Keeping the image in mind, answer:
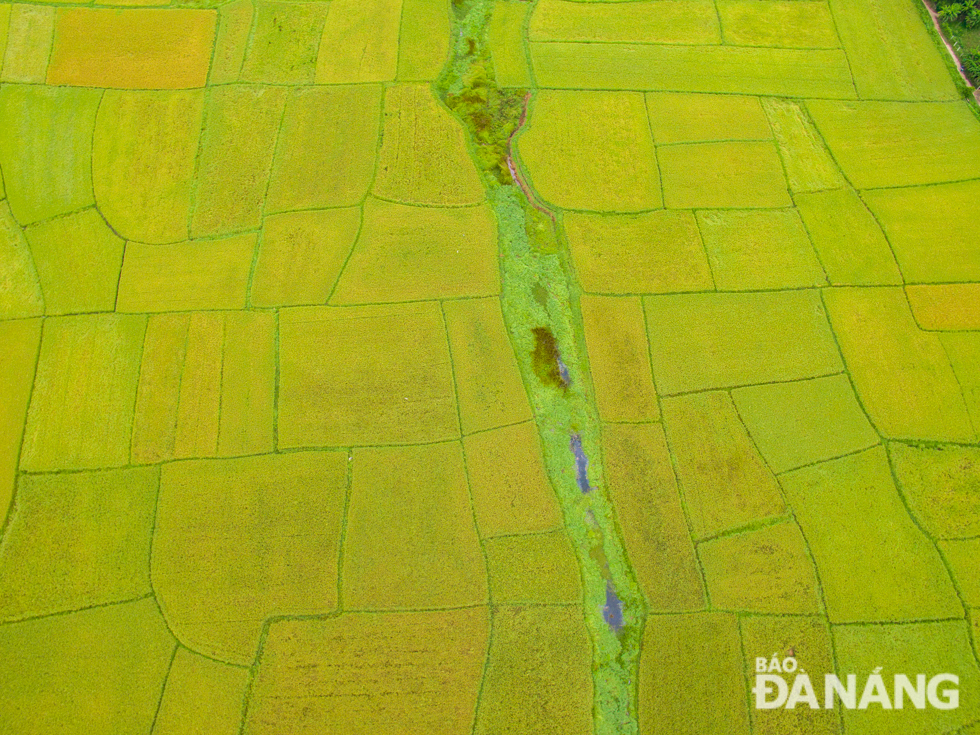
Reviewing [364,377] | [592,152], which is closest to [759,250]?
[592,152]

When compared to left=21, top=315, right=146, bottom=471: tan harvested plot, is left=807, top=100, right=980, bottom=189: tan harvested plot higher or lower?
higher

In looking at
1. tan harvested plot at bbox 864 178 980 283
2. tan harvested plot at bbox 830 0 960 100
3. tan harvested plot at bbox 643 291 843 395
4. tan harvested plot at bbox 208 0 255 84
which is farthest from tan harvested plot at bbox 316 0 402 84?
tan harvested plot at bbox 864 178 980 283

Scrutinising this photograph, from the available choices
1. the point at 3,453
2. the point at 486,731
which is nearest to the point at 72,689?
the point at 3,453

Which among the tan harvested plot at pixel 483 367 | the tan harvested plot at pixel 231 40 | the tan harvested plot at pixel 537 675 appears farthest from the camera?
the tan harvested plot at pixel 231 40

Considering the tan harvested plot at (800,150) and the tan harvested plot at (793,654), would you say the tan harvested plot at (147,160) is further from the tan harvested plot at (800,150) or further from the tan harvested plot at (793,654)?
the tan harvested plot at (800,150)

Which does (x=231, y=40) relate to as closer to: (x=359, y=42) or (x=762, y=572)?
(x=359, y=42)

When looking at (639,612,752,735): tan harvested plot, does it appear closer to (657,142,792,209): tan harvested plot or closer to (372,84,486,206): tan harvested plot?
(657,142,792,209): tan harvested plot

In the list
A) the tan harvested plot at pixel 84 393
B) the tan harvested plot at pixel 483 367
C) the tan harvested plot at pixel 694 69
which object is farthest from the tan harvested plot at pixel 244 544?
the tan harvested plot at pixel 694 69
